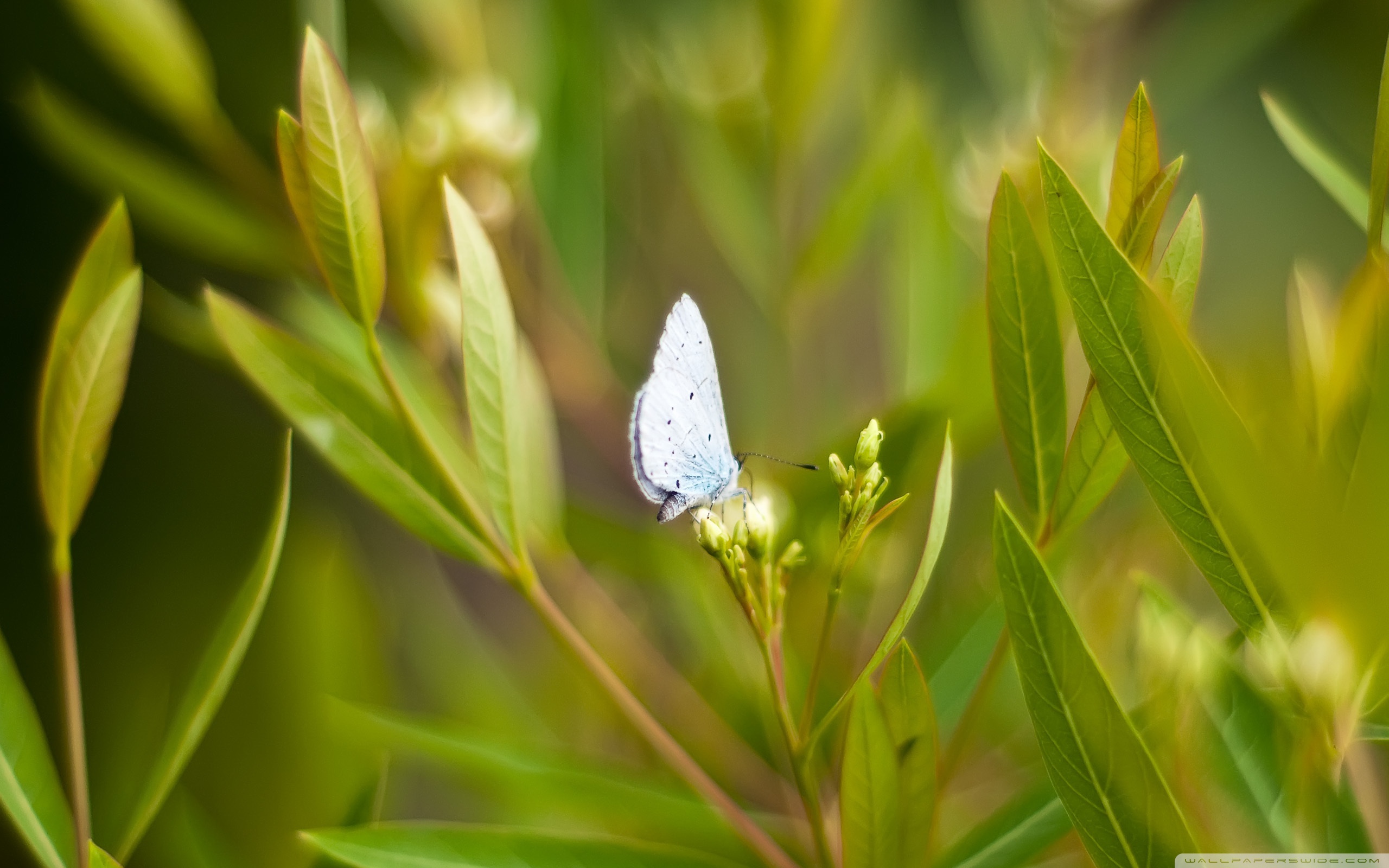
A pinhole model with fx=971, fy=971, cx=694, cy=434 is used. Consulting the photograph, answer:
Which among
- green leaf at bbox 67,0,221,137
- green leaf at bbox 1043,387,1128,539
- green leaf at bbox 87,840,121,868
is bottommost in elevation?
green leaf at bbox 87,840,121,868

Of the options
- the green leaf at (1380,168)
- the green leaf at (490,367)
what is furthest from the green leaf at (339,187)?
the green leaf at (1380,168)

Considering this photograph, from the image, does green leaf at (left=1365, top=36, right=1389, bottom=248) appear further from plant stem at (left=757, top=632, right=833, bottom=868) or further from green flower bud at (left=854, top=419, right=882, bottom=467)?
plant stem at (left=757, top=632, right=833, bottom=868)

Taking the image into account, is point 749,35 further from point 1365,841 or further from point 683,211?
point 1365,841

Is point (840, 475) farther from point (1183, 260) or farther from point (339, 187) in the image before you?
point (339, 187)

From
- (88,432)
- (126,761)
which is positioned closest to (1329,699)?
(88,432)

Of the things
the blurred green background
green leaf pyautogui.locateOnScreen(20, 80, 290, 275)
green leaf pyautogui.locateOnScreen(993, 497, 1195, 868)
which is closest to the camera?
green leaf pyautogui.locateOnScreen(993, 497, 1195, 868)

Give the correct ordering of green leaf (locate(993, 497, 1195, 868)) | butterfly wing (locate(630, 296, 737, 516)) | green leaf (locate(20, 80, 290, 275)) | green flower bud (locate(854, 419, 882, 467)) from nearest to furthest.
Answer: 1. green leaf (locate(993, 497, 1195, 868))
2. green flower bud (locate(854, 419, 882, 467))
3. butterfly wing (locate(630, 296, 737, 516))
4. green leaf (locate(20, 80, 290, 275))

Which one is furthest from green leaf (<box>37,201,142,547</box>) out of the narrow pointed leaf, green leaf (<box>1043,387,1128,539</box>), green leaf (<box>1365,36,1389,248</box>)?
green leaf (<box>1365,36,1389,248</box>)

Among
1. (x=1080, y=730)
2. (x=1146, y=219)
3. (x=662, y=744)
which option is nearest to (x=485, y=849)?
(x=662, y=744)
